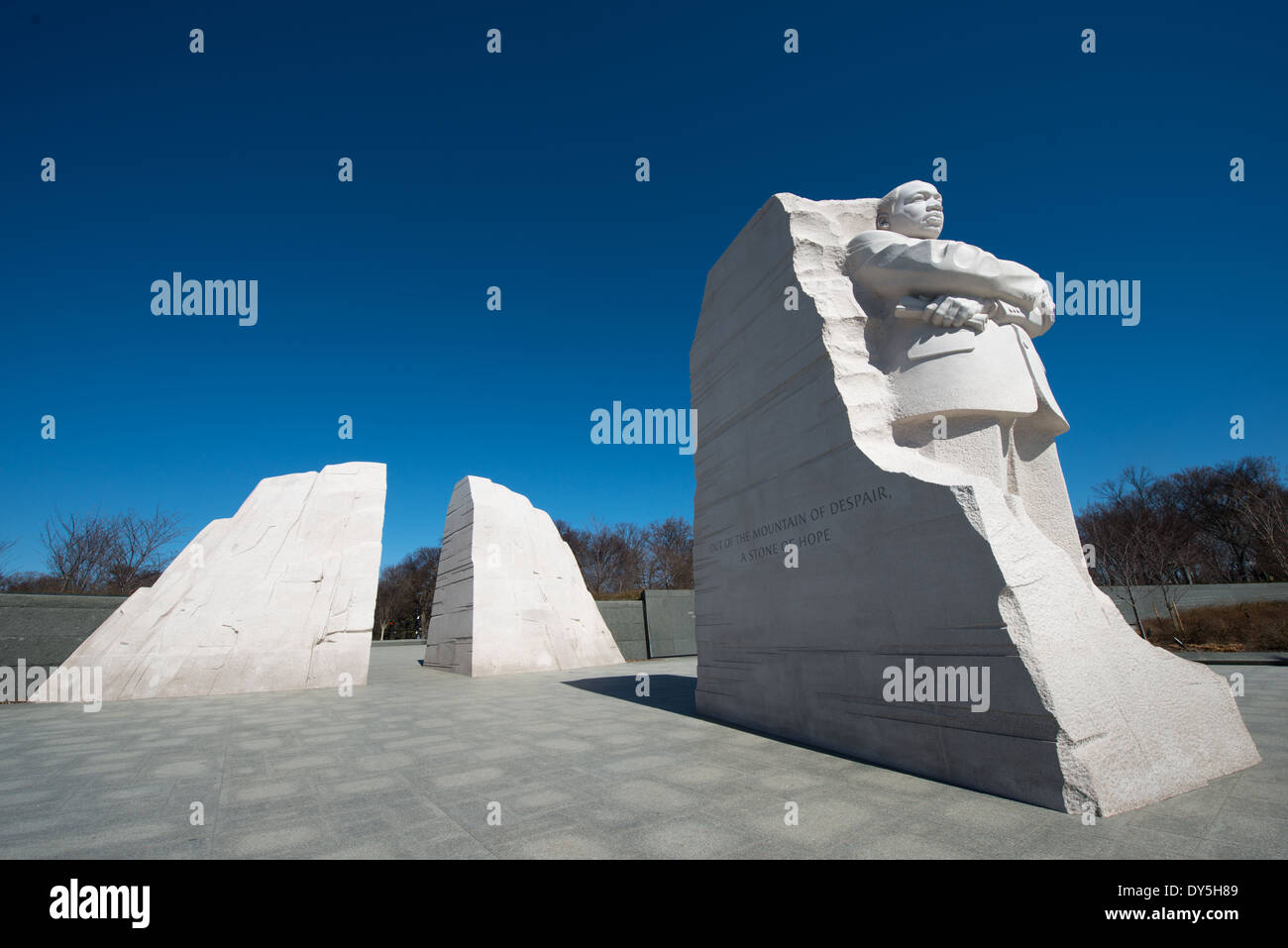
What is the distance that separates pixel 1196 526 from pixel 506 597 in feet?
121

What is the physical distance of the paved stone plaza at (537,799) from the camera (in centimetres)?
258

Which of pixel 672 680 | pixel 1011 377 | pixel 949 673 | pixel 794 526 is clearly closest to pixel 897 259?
pixel 1011 377

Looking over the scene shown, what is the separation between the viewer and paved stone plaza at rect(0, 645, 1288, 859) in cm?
258

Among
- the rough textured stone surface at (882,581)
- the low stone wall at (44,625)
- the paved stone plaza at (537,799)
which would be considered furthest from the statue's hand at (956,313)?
the low stone wall at (44,625)

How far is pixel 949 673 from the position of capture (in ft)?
11.5

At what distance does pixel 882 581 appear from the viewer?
13.2 feet

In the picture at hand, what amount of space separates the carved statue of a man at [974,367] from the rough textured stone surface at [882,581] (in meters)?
0.04

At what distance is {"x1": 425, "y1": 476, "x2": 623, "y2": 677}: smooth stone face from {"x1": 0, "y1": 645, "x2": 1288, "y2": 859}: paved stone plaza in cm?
611

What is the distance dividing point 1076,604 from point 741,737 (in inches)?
108

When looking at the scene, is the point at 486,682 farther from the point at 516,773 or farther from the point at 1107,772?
the point at 1107,772
